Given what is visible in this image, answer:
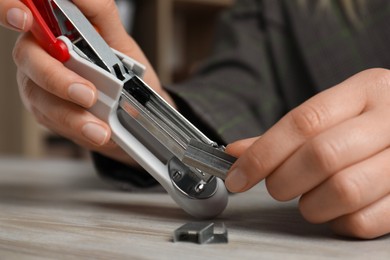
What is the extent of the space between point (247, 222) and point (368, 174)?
0.09 meters

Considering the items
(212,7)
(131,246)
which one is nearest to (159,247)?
(131,246)

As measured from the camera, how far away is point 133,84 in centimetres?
39

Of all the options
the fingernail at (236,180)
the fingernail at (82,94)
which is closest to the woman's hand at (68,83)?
the fingernail at (82,94)

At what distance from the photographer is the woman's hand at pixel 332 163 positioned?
0.32 meters

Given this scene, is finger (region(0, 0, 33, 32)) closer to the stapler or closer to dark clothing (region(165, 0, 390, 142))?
the stapler

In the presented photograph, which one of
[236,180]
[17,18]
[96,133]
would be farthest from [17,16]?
[236,180]

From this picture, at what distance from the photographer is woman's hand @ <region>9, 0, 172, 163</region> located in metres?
0.40

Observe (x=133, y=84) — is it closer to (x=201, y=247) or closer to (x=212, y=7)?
(x=201, y=247)

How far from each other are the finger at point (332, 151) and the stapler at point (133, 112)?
5cm

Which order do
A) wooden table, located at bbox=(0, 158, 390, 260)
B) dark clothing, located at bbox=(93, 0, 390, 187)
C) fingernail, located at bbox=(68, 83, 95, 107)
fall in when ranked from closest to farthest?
wooden table, located at bbox=(0, 158, 390, 260)
fingernail, located at bbox=(68, 83, 95, 107)
dark clothing, located at bbox=(93, 0, 390, 187)

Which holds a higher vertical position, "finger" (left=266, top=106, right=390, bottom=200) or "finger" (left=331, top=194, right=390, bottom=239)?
"finger" (left=266, top=106, right=390, bottom=200)

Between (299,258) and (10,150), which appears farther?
(10,150)

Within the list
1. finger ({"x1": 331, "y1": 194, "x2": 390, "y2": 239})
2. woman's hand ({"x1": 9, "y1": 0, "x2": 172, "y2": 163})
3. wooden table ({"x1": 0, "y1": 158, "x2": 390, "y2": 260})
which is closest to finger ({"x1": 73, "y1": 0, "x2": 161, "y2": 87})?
woman's hand ({"x1": 9, "y1": 0, "x2": 172, "y2": 163})

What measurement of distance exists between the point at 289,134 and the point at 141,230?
0.11 meters
